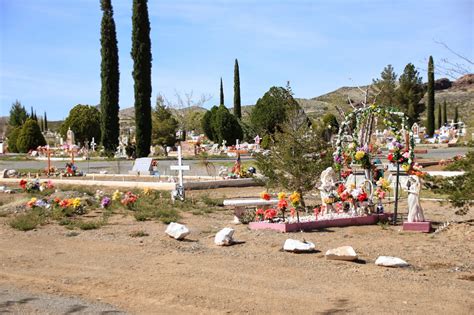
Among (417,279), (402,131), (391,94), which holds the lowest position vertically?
(417,279)

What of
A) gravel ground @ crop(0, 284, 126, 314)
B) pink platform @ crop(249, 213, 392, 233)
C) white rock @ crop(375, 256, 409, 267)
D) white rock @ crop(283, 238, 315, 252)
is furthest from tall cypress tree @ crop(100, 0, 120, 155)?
gravel ground @ crop(0, 284, 126, 314)

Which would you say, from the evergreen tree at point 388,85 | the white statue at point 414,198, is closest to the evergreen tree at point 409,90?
the evergreen tree at point 388,85

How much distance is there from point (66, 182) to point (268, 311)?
739 inches

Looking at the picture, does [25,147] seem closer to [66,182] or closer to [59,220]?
[66,182]

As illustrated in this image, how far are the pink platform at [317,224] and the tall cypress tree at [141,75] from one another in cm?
2801

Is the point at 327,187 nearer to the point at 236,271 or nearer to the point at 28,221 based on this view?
the point at 236,271

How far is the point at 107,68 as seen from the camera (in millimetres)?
41375

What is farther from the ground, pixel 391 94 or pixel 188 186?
pixel 391 94

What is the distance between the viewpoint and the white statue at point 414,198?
1134 centimetres

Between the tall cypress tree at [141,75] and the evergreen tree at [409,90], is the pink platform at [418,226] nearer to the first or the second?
the tall cypress tree at [141,75]

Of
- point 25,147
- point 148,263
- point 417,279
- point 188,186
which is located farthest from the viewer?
point 25,147

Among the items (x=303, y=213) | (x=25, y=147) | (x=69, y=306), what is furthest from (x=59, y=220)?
(x=25, y=147)

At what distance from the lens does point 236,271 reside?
330 inches

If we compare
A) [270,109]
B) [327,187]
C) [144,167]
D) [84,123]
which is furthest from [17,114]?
[327,187]
